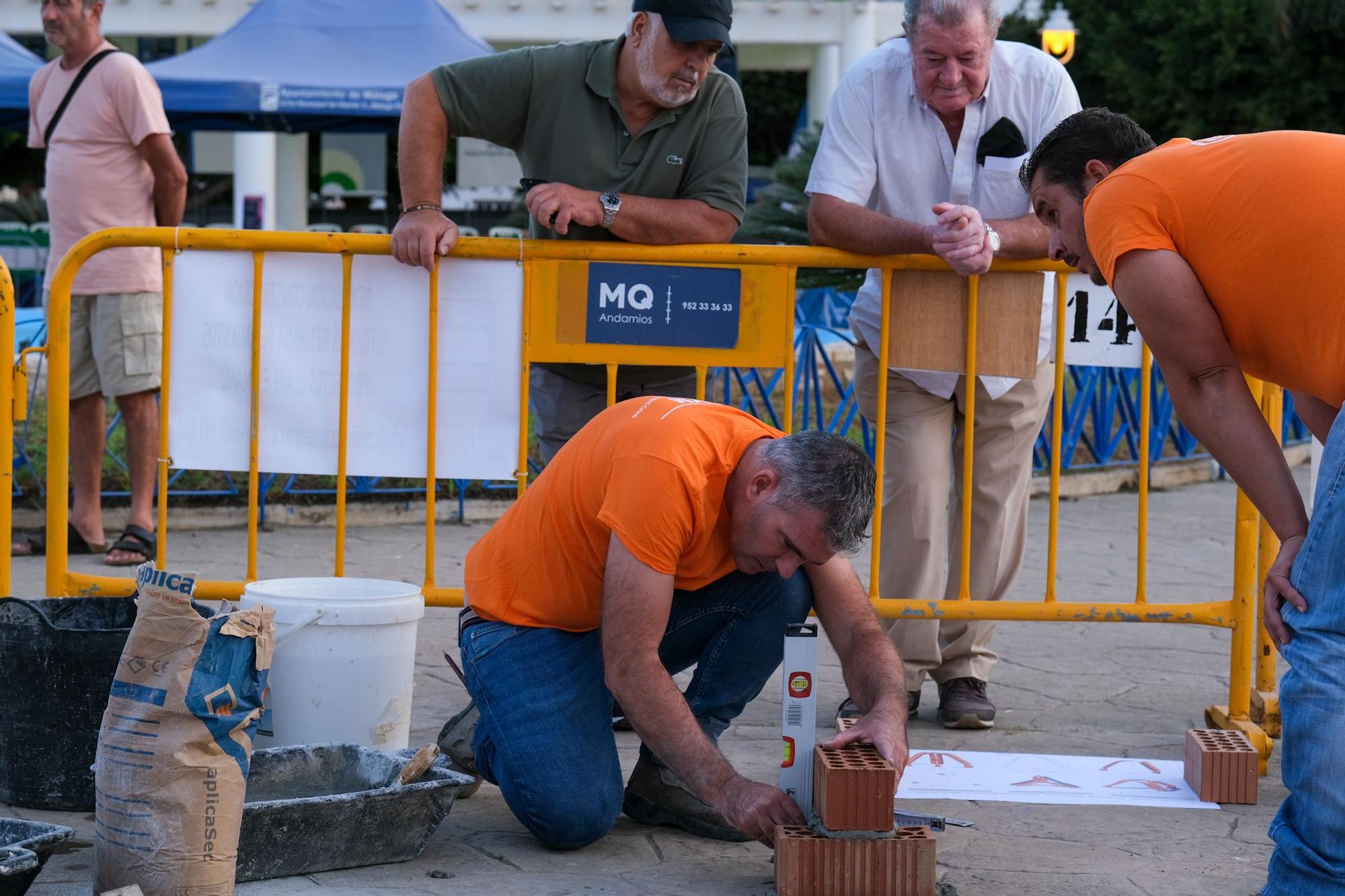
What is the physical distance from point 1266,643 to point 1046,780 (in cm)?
90

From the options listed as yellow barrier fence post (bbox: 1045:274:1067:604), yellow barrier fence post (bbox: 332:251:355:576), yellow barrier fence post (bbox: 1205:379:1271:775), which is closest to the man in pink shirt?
yellow barrier fence post (bbox: 332:251:355:576)

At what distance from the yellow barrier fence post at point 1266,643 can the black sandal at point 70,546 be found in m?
4.56

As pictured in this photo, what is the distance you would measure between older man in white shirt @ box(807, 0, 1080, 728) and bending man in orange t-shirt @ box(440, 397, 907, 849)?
37.3 inches

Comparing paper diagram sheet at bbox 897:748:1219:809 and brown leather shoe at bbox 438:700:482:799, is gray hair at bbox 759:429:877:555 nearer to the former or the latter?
paper diagram sheet at bbox 897:748:1219:809

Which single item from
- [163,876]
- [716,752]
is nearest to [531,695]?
[716,752]

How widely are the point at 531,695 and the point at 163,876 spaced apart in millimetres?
848

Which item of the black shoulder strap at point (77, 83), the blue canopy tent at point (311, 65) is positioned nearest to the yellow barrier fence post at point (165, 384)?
the black shoulder strap at point (77, 83)

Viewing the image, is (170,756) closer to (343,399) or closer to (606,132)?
(343,399)

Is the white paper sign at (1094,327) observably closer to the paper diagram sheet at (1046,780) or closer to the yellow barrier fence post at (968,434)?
the yellow barrier fence post at (968,434)

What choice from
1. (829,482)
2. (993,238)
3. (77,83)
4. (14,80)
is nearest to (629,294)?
(993,238)

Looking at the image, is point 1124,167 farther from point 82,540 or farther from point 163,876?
point 82,540

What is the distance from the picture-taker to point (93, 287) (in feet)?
19.9

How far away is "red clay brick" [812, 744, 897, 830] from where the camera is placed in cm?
288

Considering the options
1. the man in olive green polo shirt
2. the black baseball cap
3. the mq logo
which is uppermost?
the black baseball cap
